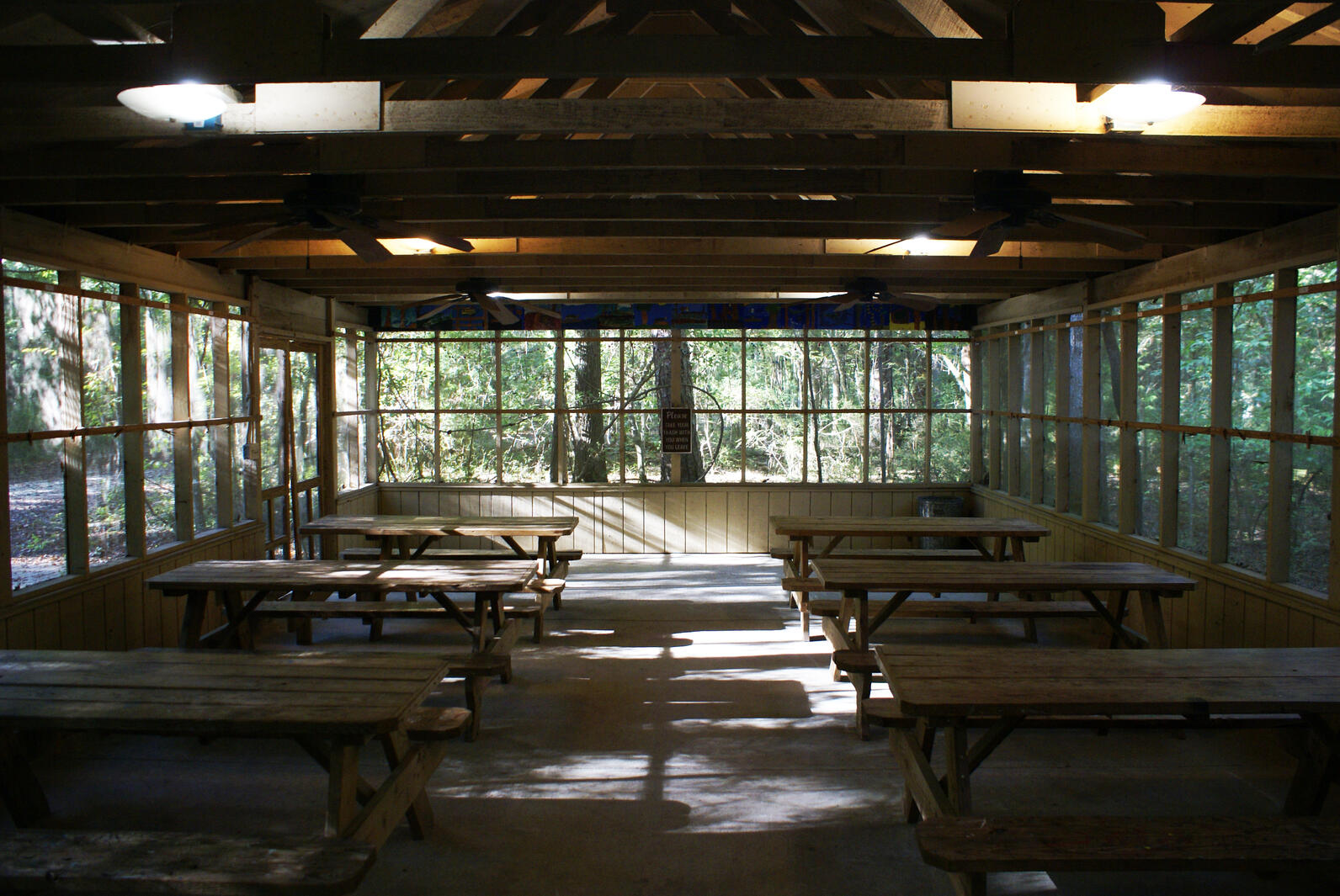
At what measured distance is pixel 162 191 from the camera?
412 cm

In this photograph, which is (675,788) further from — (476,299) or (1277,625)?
(476,299)

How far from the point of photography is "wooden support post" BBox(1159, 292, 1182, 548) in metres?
5.67

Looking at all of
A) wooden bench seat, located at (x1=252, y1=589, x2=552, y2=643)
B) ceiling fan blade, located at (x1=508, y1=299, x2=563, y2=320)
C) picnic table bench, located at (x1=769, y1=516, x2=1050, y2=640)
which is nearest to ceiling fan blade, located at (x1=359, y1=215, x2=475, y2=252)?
wooden bench seat, located at (x1=252, y1=589, x2=552, y2=643)

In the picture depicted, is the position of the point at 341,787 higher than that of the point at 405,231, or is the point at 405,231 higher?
the point at 405,231

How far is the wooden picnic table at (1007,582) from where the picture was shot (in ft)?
14.6

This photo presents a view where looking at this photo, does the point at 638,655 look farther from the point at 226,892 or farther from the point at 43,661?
the point at 226,892

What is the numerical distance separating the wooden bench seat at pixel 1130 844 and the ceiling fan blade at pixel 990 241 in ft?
8.31

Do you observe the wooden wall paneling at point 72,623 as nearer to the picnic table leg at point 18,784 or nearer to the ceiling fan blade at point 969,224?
the picnic table leg at point 18,784

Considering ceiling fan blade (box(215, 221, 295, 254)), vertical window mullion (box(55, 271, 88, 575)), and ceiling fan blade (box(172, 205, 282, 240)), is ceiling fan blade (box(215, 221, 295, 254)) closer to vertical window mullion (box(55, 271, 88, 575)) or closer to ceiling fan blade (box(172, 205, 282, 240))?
ceiling fan blade (box(172, 205, 282, 240))

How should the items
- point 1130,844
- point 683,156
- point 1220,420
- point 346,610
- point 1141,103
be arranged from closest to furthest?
point 1130,844, point 1141,103, point 683,156, point 346,610, point 1220,420

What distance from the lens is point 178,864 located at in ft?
7.16

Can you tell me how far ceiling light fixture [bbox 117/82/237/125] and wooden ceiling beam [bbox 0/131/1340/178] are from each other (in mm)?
→ 731

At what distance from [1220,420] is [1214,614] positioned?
1.17 meters

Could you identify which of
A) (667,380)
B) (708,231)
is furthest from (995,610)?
(667,380)
